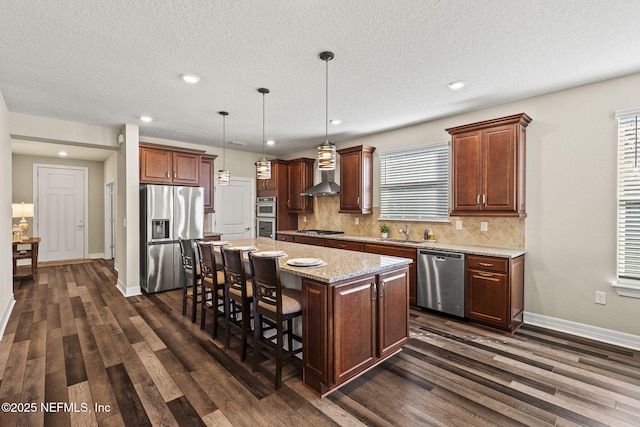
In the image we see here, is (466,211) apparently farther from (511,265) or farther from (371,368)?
(371,368)

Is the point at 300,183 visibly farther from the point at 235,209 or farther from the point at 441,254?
the point at 441,254

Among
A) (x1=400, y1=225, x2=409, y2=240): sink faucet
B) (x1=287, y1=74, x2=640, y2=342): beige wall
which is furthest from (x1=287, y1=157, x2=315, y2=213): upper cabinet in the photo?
(x1=287, y1=74, x2=640, y2=342): beige wall

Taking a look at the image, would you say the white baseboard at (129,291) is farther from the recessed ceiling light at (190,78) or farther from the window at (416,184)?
the window at (416,184)

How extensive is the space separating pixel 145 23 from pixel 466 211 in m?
3.71

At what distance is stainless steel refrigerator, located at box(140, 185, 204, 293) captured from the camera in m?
4.90

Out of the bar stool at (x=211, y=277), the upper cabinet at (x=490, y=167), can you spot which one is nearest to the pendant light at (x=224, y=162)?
the bar stool at (x=211, y=277)

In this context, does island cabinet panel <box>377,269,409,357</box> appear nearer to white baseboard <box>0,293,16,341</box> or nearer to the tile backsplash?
the tile backsplash

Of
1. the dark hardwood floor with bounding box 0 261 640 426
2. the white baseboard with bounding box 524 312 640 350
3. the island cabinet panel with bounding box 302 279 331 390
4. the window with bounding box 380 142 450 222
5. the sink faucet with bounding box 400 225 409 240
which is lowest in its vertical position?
the dark hardwood floor with bounding box 0 261 640 426

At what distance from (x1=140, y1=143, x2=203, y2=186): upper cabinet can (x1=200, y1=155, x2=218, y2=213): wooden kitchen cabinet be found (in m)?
0.40

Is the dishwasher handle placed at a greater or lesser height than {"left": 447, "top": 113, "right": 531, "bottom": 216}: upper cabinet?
lesser

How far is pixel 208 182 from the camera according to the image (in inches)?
237

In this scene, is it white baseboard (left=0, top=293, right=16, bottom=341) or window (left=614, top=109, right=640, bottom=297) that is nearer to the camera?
window (left=614, top=109, right=640, bottom=297)

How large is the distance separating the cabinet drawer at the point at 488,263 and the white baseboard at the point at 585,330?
2.64 feet

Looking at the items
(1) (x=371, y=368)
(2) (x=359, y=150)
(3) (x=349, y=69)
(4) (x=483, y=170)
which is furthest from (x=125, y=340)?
(4) (x=483, y=170)
